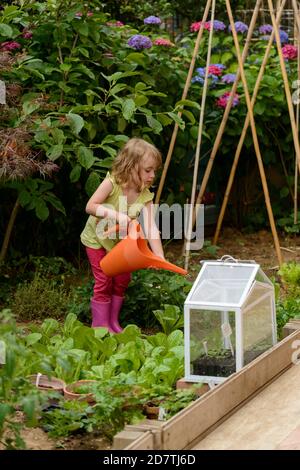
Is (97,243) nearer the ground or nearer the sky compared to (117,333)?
nearer the sky

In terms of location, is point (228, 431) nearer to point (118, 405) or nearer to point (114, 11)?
point (118, 405)

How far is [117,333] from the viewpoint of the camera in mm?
4527

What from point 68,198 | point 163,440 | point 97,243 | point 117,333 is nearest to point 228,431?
point 163,440

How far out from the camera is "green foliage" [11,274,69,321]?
5113mm

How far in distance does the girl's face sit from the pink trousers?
0.43 metres

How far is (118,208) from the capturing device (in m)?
4.68

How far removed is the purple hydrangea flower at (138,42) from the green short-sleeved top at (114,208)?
1525 mm

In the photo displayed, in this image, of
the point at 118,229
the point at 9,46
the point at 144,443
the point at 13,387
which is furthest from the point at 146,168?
the point at 144,443

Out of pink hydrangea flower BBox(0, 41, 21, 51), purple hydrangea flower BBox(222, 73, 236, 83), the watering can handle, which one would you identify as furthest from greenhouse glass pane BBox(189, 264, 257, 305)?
purple hydrangea flower BBox(222, 73, 236, 83)

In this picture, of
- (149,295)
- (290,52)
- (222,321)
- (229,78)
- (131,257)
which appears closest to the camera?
(222,321)

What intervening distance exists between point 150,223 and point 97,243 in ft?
0.95

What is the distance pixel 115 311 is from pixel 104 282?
0.52 feet

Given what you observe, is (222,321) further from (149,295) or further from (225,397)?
(149,295)

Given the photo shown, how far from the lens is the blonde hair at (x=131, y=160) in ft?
15.0
